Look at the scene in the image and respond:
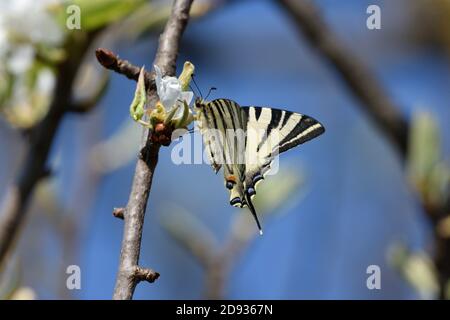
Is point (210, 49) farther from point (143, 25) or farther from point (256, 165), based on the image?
point (256, 165)

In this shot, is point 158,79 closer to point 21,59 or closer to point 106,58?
point 106,58

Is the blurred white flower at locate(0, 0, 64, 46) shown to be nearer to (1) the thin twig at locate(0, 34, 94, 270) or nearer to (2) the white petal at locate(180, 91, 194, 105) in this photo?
(1) the thin twig at locate(0, 34, 94, 270)

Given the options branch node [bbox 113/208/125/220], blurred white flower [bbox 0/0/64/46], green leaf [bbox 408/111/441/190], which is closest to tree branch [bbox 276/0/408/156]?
green leaf [bbox 408/111/441/190]

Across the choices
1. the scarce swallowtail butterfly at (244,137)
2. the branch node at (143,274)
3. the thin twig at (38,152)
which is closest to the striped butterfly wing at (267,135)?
the scarce swallowtail butterfly at (244,137)

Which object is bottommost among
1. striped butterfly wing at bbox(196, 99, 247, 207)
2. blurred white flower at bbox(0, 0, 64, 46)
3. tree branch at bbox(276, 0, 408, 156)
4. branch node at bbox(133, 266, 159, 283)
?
branch node at bbox(133, 266, 159, 283)

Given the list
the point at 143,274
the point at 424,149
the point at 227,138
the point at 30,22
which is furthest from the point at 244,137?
the point at 424,149

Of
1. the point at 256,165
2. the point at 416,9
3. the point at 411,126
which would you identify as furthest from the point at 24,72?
the point at 416,9
